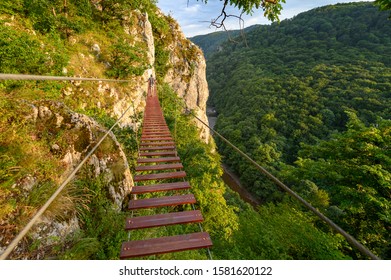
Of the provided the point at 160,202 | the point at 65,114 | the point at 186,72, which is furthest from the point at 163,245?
the point at 186,72

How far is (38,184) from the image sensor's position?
3.18 metres

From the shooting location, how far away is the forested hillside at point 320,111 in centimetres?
914

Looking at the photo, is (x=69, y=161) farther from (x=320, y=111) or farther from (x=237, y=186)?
(x=320, y=111)

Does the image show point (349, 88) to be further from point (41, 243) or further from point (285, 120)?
point (41, 243)

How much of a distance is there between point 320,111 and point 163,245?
5712 centimetres

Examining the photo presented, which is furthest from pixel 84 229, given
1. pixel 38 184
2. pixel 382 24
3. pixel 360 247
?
pixel 382 24

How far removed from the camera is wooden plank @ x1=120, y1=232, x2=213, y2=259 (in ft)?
8.21

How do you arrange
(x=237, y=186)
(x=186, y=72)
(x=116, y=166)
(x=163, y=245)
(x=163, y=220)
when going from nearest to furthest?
(x=163, y=245)
(x=163, y=220)
(x=116, y=166)
(x=186, y=72)
(x=237, y=186)

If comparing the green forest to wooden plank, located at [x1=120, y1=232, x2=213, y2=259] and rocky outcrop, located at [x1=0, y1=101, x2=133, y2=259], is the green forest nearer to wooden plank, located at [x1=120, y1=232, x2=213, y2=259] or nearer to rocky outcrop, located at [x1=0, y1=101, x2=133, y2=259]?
rocky outcrop, located at [x1=0, y1=101, x2=133, y2=259]

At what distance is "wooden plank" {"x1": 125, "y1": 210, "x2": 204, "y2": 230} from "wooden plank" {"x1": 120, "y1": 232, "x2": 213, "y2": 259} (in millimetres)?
250

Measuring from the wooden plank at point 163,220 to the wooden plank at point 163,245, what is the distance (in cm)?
25

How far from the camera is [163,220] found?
299 centimetres

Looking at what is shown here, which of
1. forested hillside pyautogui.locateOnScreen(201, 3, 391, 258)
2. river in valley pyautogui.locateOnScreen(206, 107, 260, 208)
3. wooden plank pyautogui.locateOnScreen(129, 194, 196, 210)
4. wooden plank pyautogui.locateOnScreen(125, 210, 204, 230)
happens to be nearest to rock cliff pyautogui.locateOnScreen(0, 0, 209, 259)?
wooden plank pyautogui.locateOnScreen(129, 194, 196, 210)

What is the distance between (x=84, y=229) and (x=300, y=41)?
370 feet
